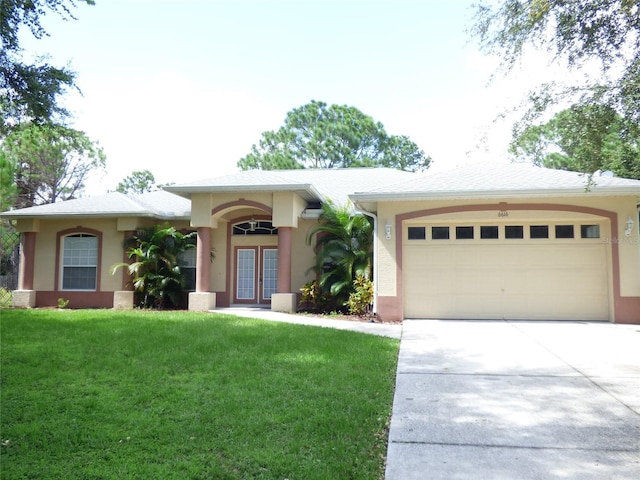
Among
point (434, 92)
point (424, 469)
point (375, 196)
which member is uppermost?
point (434, 92)

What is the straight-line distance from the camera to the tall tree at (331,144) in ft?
115

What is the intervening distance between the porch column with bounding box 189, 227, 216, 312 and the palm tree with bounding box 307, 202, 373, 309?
10.8 feet

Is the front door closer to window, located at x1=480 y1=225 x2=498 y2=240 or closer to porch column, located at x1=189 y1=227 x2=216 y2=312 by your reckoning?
porch column, located at x1=189 y1=227 x2=216 y2=312

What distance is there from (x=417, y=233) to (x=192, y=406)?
8453mm

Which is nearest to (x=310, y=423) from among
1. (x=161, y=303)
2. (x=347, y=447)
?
(x=347, y=447)

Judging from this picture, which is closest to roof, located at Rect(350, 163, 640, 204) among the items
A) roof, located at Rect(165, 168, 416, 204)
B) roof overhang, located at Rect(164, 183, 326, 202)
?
roof overhang, located at Rect(164, 183, 326, 202)

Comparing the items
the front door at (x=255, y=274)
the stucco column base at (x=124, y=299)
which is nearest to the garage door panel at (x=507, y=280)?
the front door at (x=255, y=274)

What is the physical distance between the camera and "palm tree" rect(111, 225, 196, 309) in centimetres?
1429

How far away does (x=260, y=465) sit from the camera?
132 inches

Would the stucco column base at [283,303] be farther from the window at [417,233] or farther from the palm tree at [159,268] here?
the window at [417,233]

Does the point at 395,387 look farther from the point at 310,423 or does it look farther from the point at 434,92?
the point at 434,92

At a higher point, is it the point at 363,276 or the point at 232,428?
the point at 363,276

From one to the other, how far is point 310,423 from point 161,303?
11.5m

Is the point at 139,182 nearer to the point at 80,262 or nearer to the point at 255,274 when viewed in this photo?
A: the point at 80,262
